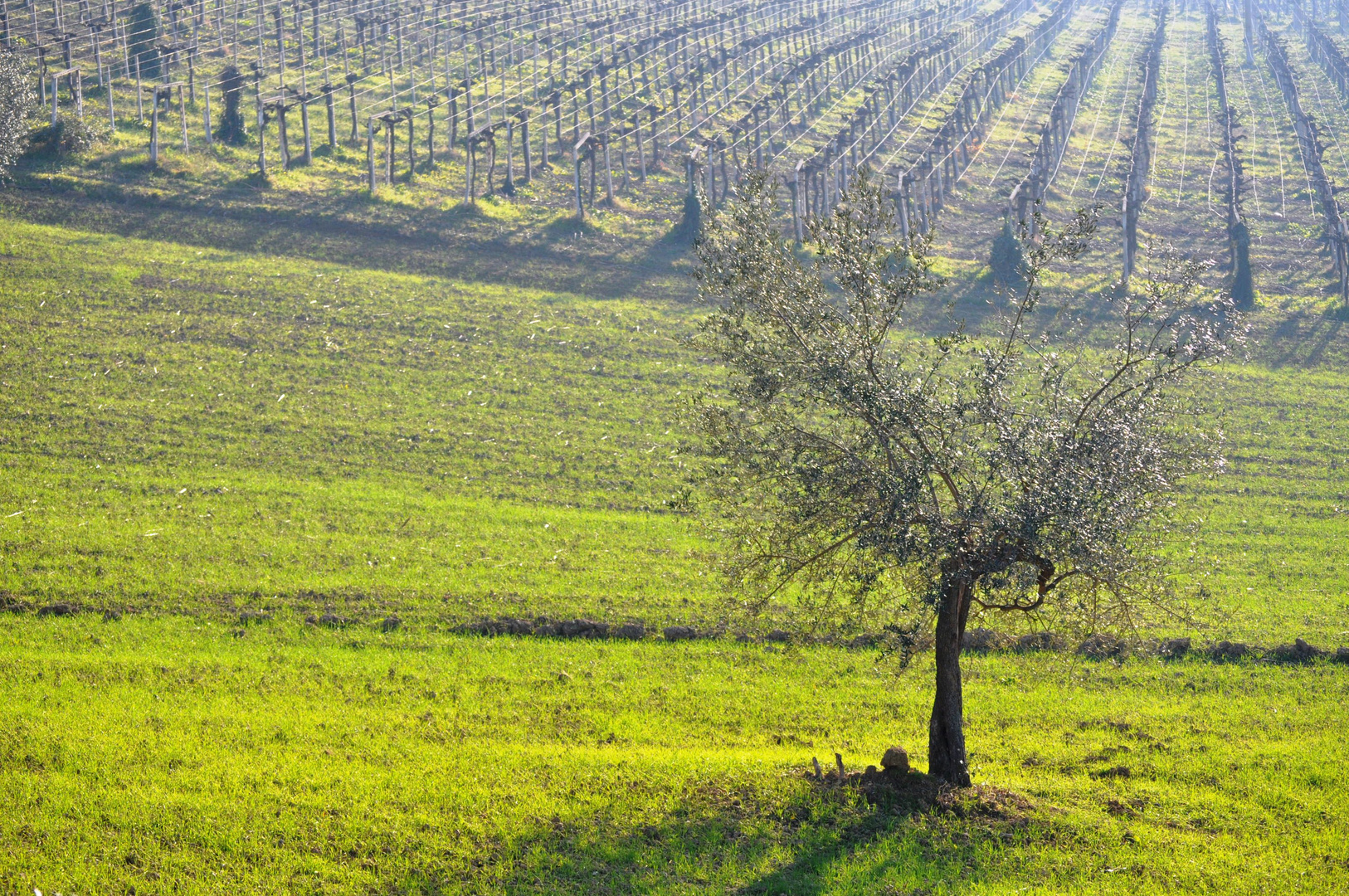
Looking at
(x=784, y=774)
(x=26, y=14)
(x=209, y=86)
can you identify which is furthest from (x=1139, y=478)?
(x=26, y=14)

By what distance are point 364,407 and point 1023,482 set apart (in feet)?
94.7

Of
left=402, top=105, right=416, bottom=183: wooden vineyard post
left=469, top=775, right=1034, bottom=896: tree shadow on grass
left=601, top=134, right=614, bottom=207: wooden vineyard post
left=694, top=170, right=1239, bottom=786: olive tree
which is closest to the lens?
left=469, top=775, right=1034, bottom=896: tree shadow on grass

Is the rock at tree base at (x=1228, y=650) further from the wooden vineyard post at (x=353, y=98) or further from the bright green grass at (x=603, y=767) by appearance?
the wooden vineyard post at (x=353, y=98)

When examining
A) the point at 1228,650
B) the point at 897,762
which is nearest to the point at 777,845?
the point at 897,762

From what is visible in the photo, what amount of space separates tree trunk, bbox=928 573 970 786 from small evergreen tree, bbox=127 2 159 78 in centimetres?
7405

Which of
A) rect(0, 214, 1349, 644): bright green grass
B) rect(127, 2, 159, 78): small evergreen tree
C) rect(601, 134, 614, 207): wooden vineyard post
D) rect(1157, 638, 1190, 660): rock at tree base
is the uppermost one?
rect(127, 2, 159, 78): small evergreen tree

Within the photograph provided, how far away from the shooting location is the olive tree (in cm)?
1791

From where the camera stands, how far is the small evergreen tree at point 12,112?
50406 mm

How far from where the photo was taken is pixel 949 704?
1998 cm

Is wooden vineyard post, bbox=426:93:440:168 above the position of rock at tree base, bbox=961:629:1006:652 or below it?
above

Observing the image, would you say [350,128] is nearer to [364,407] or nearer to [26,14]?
[26,14]

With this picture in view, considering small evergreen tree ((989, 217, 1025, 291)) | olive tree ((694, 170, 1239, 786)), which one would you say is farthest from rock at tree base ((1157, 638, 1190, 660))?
small evergreen tree ((989, 217, 1025, 291))

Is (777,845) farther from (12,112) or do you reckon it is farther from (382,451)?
(12,112)

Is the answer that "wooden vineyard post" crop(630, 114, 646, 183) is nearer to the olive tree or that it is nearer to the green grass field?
the green grass field
